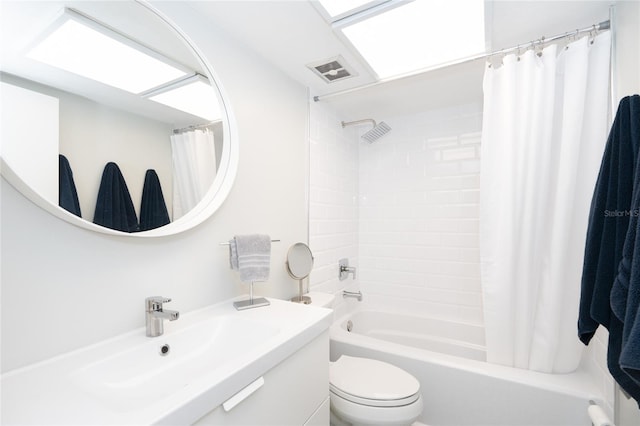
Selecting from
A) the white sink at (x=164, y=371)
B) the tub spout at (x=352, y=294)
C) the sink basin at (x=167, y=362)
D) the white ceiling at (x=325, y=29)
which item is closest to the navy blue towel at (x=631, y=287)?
the white ceiling at (x=325, y=29)

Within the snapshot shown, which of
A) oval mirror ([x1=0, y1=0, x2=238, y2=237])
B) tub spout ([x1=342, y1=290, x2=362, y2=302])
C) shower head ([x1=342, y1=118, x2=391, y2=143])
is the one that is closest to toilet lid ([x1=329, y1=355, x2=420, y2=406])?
tub spout ([x1=342, y1=290, x2=362, y2=302])

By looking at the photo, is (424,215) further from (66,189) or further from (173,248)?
(66,189)

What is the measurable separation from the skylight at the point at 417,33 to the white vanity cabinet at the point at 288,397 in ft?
4.49

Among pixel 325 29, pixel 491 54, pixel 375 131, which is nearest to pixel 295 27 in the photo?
pixel 325 29

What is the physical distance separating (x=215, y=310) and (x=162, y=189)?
21.2 inches

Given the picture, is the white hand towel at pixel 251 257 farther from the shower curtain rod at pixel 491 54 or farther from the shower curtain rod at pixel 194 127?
the shower curtain rod at pixel 491 54

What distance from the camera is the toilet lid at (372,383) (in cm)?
124

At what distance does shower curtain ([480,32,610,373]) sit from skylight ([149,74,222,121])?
1.45 metres

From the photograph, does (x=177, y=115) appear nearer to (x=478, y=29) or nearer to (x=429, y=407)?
(x=478, y=29)

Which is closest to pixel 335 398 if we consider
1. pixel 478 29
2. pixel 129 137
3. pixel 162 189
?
pixel 162 189

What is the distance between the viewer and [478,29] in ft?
4.50

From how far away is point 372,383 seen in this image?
134cm

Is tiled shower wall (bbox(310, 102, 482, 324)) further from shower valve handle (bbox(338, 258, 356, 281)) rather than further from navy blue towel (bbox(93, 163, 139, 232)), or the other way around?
navy blue towel (bbox(93, 163, 139, 232))

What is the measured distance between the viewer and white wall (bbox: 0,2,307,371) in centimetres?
75
